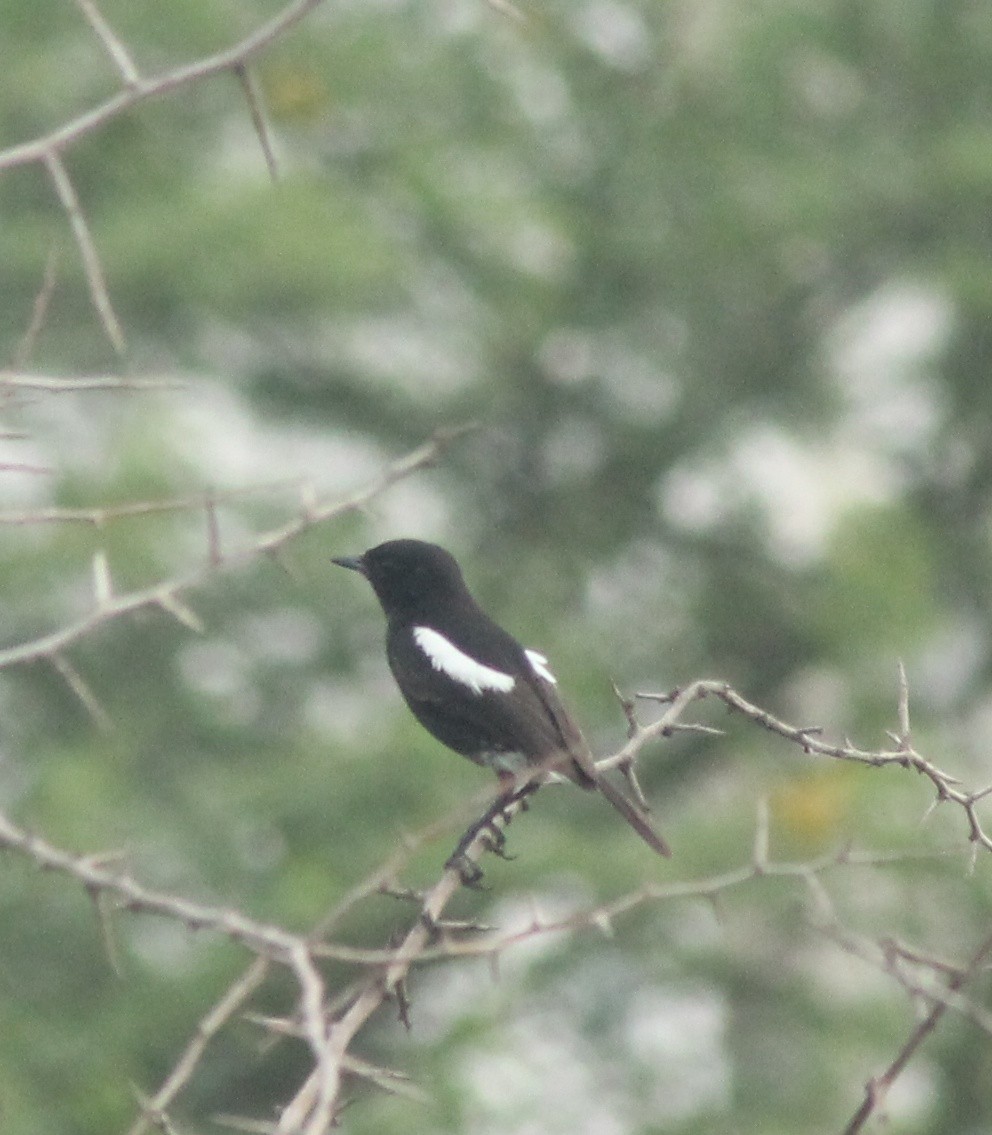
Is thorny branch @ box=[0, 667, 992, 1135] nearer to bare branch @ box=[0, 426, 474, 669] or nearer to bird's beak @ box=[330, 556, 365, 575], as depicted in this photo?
bare branch @ box=[0, 426, 474, 669]

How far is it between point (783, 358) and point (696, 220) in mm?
1028

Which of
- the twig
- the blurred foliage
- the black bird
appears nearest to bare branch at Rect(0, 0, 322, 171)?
the twig

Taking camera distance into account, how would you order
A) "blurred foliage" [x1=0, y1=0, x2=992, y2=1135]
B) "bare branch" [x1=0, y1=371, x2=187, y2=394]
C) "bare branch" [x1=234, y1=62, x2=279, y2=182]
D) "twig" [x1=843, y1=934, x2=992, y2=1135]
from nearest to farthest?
"twig" [x1=843, y1=934, x2=992, y2=1135] → "bare branch" [x1=0, y1=371, x2=187, y2=394] → "bare branch" [x1=234, y1=62, x2=279, y2=182] → "blurred foliage" [x1=0, y1=0, x2=992, y2=1135]

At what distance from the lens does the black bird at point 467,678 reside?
5227mm

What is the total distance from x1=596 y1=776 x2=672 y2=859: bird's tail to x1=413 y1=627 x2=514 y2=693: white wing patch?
1.33 feet

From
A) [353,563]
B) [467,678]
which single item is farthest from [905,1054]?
[353,563]

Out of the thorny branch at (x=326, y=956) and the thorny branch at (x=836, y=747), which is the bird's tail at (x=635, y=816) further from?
the thorny branch at (x=326, y=956)

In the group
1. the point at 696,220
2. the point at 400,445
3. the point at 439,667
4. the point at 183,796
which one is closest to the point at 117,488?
the point at 183,796

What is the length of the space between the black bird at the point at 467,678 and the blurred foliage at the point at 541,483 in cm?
305

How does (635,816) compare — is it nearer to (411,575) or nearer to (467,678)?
(467,678)

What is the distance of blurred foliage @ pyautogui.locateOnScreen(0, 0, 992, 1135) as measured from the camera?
9.54 meters

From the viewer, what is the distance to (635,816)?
481 cm

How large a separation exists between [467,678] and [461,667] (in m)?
0.05

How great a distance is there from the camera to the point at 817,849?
8320 millimetres
